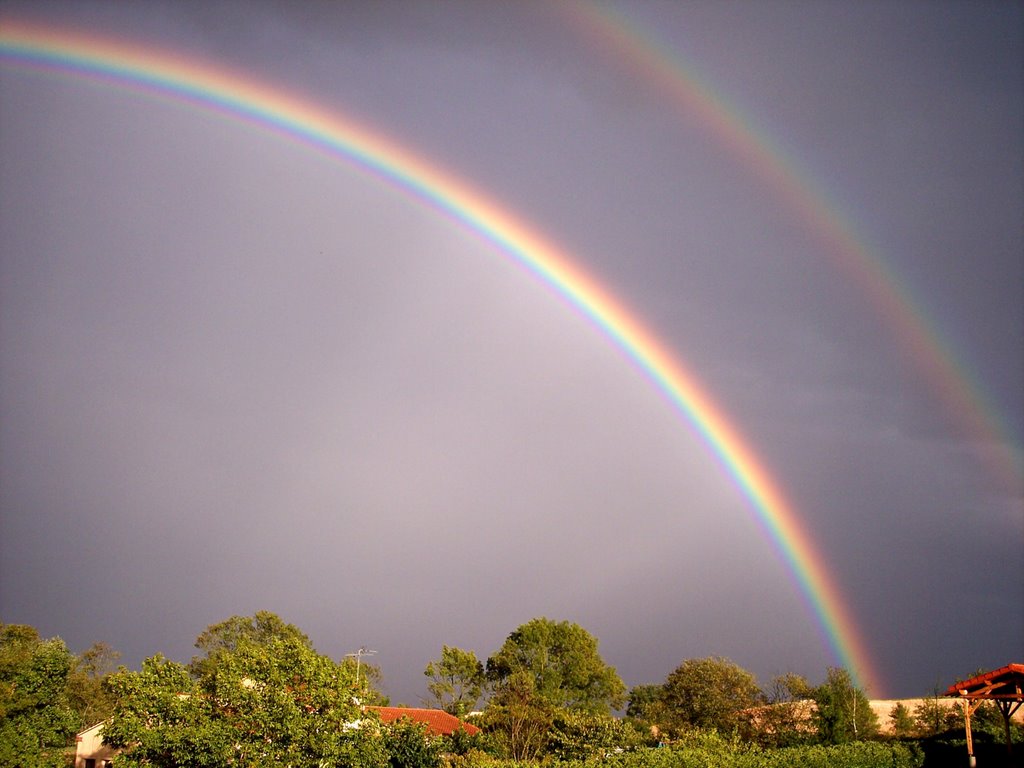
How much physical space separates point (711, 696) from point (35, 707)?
34.0 meters

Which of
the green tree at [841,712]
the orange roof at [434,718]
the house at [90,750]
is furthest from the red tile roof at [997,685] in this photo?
the house at [90,750]

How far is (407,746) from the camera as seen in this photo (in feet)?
92.0

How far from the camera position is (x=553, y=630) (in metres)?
62.3

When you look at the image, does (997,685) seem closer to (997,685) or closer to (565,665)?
(997,685)

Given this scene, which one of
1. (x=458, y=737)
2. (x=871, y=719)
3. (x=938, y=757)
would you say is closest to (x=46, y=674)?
(x=458, y=737)

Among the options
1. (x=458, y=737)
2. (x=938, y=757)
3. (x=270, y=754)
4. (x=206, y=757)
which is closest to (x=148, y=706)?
(x=206, y=757)

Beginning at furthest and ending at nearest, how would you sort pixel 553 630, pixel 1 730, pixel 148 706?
pixel 553 630, pixel 1 730, pixel 148 706

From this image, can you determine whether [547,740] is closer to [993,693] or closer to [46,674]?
[993,693]

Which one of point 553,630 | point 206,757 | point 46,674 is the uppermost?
point 553,630

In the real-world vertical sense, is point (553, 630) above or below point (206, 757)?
above

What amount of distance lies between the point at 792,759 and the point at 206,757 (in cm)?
1893

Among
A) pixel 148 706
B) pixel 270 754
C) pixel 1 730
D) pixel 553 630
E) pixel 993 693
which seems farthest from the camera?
pixel 553 630

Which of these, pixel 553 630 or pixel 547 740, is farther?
pixel 553 630

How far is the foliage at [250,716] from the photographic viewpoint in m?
24.2
